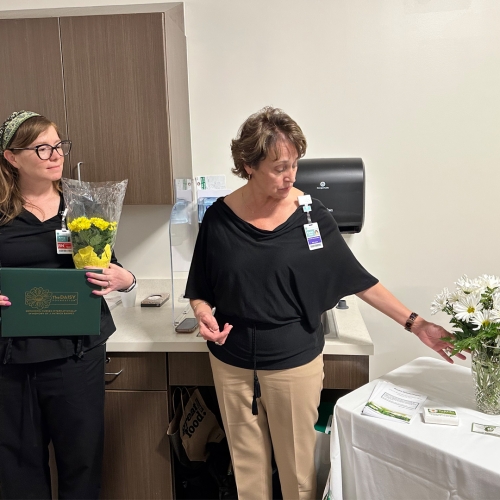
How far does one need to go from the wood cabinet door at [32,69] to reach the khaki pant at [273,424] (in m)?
1.31

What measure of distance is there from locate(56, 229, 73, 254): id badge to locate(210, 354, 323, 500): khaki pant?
603 millimetres

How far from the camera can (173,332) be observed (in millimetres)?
1925

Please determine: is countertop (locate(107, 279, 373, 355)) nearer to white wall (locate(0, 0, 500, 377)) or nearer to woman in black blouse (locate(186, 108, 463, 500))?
woman in black blouse (locate(186, 108, 463, 500))

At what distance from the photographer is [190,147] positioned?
2355 millimetres

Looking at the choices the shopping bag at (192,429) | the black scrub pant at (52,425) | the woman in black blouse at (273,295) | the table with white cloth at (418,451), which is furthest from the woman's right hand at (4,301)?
the table with white cloth at (418,451)

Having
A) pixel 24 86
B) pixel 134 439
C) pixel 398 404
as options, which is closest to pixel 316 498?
pixel 398 404

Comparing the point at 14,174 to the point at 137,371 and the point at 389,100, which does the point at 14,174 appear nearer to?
the point at 137,371

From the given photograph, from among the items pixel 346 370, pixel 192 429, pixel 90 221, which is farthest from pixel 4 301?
pixel 346 370

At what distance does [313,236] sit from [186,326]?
0.71 m

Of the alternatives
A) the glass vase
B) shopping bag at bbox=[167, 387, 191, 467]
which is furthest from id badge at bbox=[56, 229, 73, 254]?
the glass vase

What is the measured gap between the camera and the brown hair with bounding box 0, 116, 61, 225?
5.06 ft

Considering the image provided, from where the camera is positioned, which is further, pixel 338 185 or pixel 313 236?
pixel 338 185

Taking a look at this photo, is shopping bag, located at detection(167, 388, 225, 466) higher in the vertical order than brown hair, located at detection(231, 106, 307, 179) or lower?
lower

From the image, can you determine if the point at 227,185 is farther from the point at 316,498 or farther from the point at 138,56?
the point at 316,498
